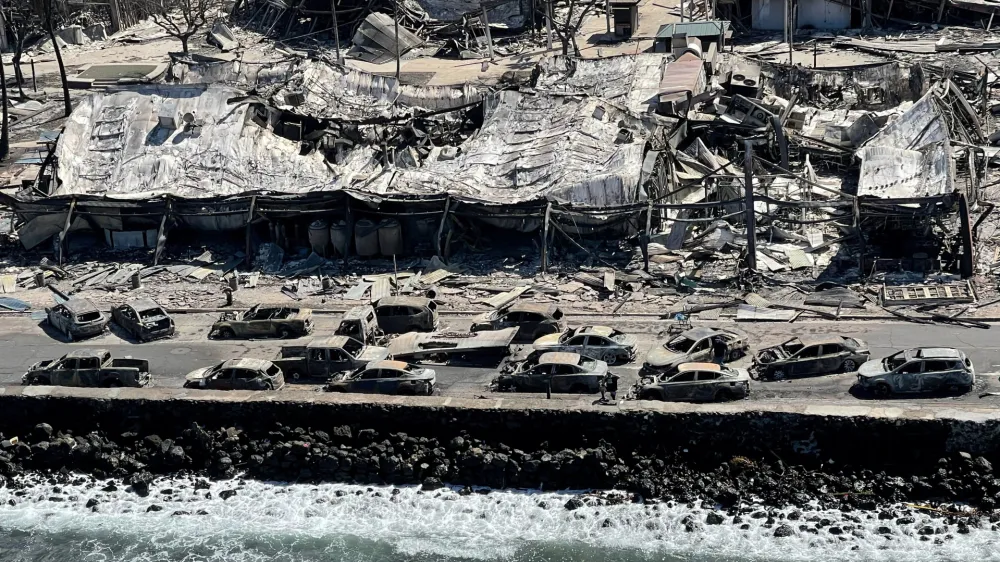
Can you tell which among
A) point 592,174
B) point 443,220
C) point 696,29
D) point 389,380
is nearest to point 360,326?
point 389,380

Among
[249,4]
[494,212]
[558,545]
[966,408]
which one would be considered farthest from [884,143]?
[249,4]

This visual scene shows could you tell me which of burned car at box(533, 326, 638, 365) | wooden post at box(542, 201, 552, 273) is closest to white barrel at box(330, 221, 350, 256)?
wooden post at box(542, 201, 552, 273)

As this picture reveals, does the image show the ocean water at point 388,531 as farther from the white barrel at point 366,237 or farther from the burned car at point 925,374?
the white barrel at point 366,237

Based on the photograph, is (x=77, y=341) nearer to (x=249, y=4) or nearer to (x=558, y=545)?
(x=558, y=545)

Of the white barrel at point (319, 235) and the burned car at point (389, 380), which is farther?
the white barrel at point (319, 235)

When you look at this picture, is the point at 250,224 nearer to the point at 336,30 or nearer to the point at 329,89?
the point at 329,89

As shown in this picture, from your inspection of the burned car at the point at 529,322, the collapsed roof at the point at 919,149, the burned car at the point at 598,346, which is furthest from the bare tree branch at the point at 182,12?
the burned car at the point at 598,346

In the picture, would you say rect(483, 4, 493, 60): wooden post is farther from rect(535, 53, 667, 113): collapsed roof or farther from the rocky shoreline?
the rocky shoreline

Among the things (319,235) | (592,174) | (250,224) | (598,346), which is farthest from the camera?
(250,224)
